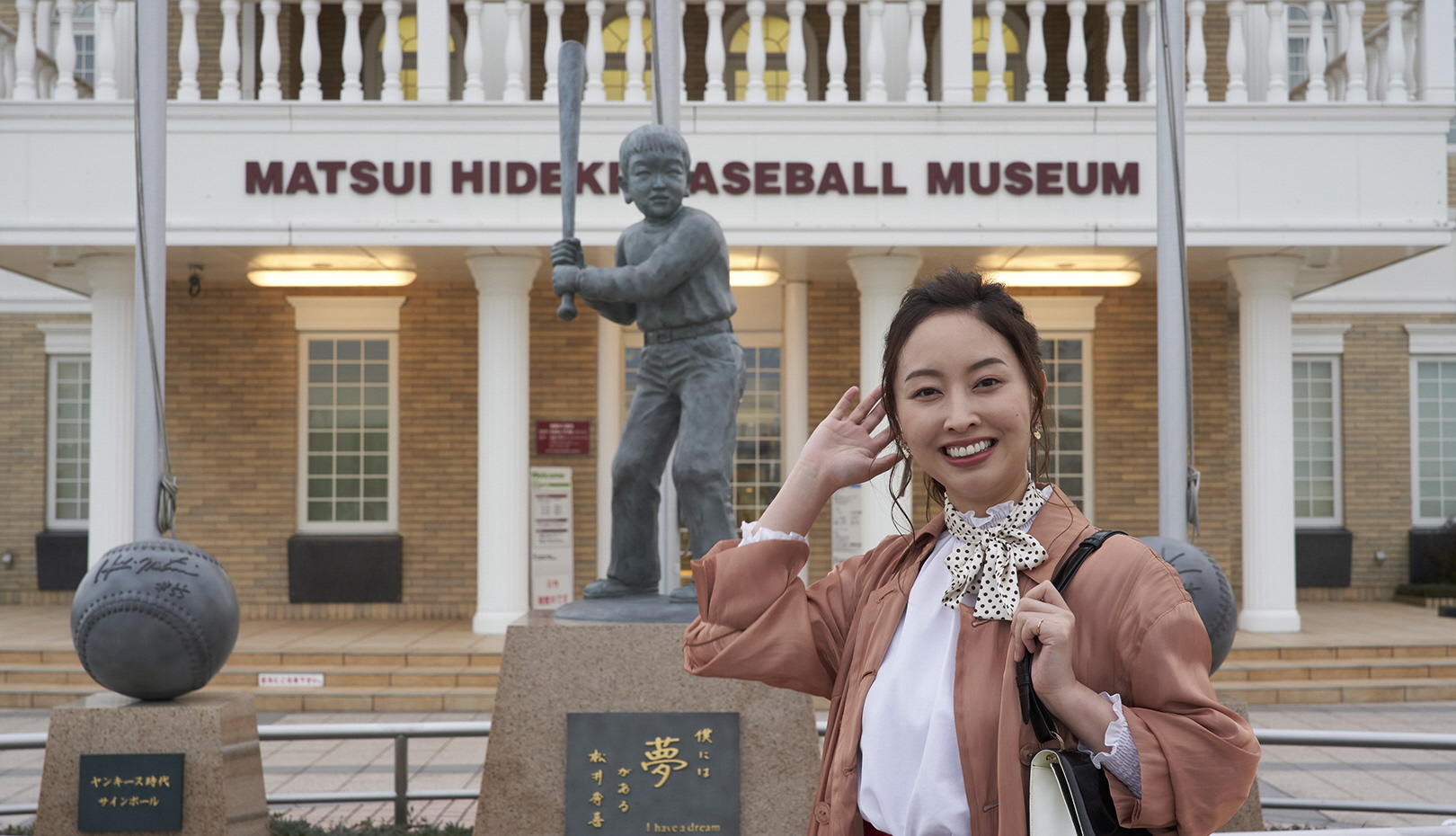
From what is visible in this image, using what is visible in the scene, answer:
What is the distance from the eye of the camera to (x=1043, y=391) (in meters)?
1.80

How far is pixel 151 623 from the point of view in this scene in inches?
187

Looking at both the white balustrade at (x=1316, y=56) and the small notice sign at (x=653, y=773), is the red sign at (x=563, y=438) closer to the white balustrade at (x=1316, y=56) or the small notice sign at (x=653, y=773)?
the white balustrade at (x=1316, y=56)

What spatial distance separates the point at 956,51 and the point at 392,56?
557cm

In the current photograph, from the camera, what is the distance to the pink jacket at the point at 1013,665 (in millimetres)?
1394

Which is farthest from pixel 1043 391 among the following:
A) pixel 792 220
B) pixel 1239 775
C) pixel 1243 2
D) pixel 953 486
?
pixel 1243 2

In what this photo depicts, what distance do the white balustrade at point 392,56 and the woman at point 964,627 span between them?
10.2 m

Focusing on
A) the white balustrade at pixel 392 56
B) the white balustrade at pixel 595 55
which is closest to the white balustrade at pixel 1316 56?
the white balustrade at pixel 595 55

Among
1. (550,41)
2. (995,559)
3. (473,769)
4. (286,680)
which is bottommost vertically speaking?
(473,769)

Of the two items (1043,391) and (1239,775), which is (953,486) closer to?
(1043,391)

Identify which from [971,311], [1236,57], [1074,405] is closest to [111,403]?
[1074,405]

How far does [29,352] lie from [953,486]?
56.6 ft

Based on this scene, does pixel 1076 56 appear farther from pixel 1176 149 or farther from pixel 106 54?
pixel 106 54

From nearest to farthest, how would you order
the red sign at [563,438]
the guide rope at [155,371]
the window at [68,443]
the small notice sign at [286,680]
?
the guide rope at [155,371]
the small notice sign at [286,680]
the red sign at [563,438]
the window at [68,443]

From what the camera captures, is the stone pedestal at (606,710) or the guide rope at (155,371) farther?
the guide rope at (155,371)
